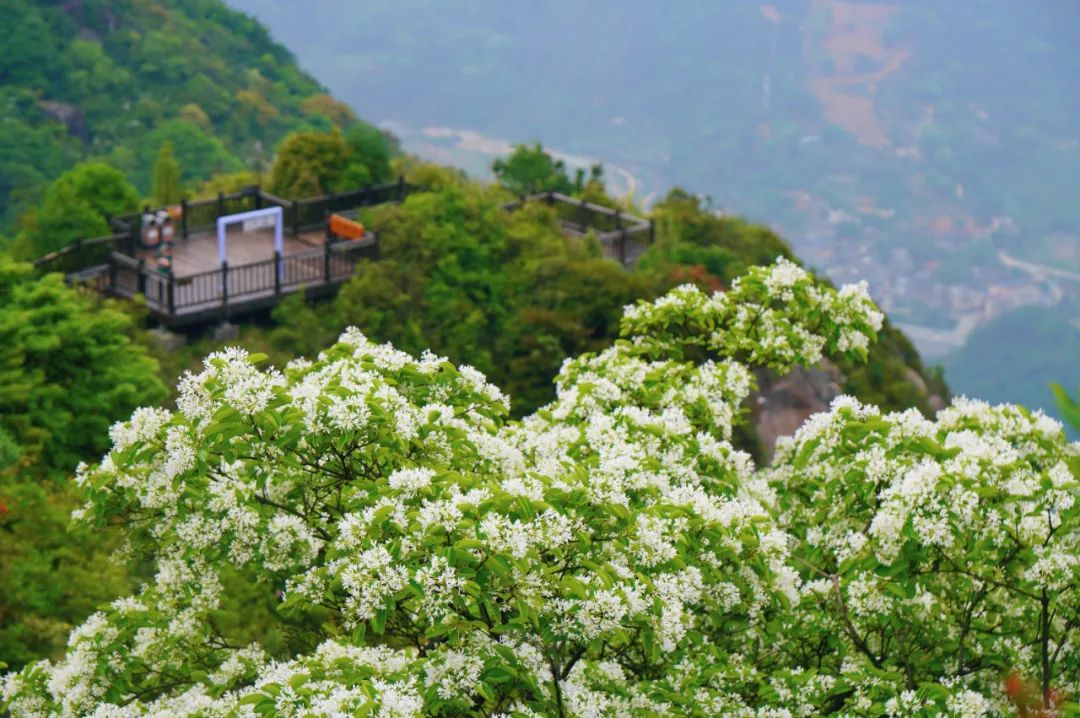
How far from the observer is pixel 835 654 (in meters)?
11.2

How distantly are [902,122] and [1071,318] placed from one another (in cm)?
5348

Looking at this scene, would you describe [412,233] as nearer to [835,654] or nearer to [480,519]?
[835,654]

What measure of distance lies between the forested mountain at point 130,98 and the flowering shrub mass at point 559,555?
2040 inches

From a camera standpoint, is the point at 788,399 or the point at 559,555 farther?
the point at 788,399

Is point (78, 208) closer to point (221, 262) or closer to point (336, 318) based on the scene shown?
point (221, 262)

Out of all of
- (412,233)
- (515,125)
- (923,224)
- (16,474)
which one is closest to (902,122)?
(923,224)

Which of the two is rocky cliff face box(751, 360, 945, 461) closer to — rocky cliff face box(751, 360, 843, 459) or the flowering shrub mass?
rocky cliff face box(751, 360, 843, 459)

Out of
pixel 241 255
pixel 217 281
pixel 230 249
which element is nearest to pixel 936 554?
pixel 217 281

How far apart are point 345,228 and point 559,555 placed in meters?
27.2

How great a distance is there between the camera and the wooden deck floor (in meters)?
32.7

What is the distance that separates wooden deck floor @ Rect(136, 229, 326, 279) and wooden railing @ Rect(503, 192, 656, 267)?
5863 mm

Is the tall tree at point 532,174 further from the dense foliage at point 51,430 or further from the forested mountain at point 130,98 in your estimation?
the forested mountain at point 130,98

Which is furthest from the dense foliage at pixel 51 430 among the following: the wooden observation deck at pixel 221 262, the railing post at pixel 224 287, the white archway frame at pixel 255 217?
the white archway frame at pixel 255 217

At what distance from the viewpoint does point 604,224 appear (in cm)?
4016
